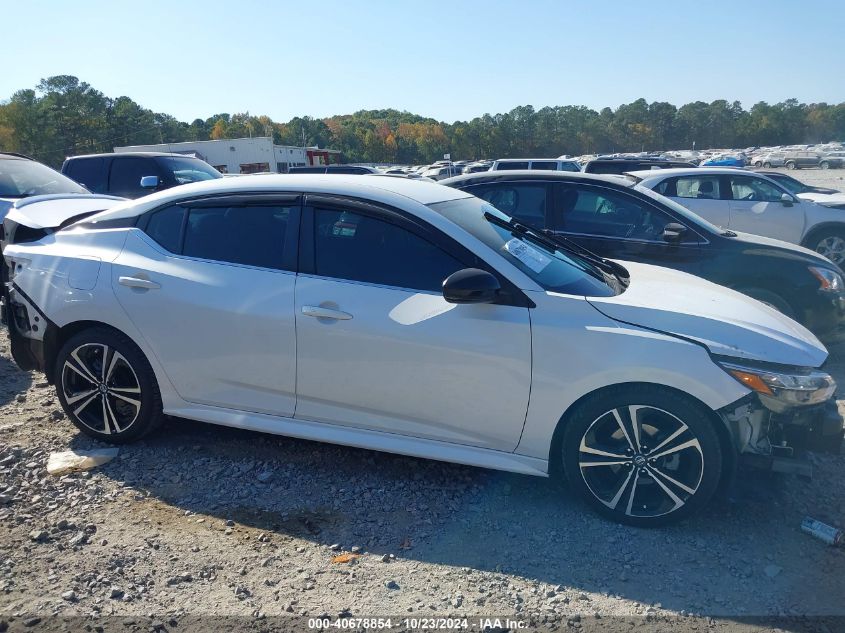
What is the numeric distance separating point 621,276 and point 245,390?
7.95 ft

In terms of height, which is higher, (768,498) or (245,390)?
(245,390)

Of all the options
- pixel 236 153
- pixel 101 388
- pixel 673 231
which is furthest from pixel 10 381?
pixel 236 153

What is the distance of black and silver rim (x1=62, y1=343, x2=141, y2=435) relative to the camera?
3990mm

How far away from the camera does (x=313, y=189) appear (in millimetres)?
3771

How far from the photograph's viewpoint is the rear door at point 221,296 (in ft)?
11.9

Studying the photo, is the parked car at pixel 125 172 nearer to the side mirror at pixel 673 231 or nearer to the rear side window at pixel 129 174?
the rear side window at pixel 129 174

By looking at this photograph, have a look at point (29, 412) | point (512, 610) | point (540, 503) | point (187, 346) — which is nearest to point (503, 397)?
point (540, 503)

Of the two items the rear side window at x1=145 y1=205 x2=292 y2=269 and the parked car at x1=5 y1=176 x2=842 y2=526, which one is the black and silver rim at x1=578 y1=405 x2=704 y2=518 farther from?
the rear side window at x1=145 y1=205 x2=292 y2=269

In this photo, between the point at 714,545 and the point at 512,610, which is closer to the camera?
the point at 512,610

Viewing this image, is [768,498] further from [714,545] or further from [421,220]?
[421,220]

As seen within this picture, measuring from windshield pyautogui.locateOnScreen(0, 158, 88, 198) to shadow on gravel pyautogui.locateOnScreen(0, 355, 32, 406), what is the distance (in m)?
2.86

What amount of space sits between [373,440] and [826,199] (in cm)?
1069

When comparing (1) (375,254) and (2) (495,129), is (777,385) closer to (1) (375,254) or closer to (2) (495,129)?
(1) (375,254)

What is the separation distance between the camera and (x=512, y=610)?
2.70m
